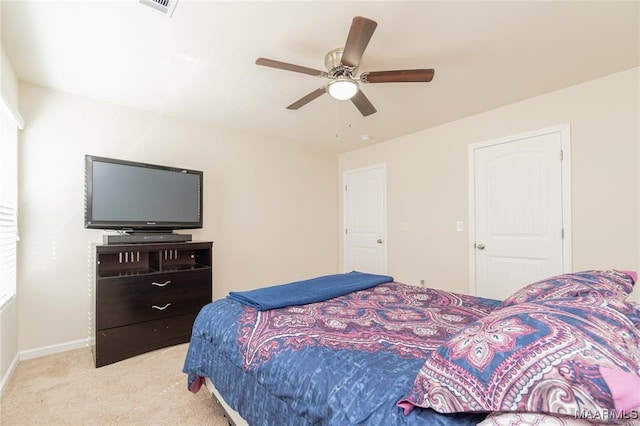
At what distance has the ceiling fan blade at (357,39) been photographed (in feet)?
5.25

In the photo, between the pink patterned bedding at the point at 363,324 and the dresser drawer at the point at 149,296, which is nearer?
the pink patterned bedding at the point at 363,324

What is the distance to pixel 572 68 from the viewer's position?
8.14 ft

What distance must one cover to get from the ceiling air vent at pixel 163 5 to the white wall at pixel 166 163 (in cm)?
177

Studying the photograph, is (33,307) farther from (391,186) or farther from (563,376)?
(391,186)

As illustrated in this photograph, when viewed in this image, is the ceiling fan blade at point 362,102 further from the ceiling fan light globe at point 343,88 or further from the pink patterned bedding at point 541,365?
the pink patterned bedding at point 541,365

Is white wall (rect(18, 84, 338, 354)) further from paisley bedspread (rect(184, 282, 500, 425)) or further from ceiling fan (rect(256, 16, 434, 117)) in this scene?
ceiling fan (rect(256, 16, 434, 117))

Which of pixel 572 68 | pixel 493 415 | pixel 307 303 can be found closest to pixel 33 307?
pixel 307 303

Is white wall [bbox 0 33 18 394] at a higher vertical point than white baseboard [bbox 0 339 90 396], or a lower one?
higher

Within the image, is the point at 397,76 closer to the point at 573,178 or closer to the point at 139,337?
the point at 573,178

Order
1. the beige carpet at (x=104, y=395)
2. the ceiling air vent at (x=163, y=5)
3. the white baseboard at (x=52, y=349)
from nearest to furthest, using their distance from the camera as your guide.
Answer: the ceiling air vent at (x=163, y=5), the beige carpet at (x=104, y=395), the white baseboard at (x=52, y=349)

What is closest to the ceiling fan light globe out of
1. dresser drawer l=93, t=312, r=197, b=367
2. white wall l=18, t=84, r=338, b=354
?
white wall l=18, t=84, r=338, b=354

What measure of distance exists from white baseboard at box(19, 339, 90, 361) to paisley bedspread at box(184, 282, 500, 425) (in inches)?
70.2

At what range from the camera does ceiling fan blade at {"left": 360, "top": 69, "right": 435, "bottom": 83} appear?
2031mm

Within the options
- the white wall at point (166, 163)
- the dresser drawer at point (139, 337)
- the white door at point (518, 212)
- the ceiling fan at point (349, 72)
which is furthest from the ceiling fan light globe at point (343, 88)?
the dresser drawer at point (139, 337)
